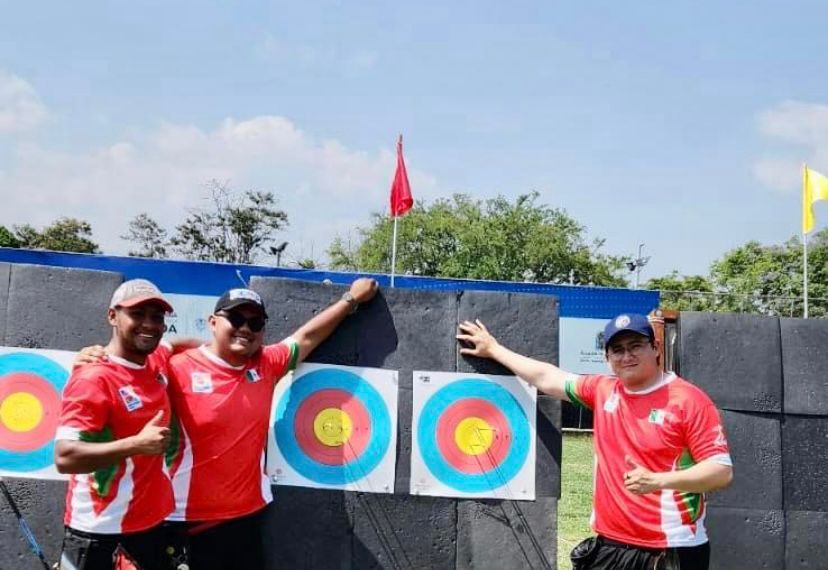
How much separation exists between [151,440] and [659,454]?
76.8 inches

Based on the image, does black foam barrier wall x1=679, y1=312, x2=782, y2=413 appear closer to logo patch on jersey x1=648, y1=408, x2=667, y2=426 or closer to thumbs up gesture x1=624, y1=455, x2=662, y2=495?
logo patch on jersey x1=648, y1=408, x2=667, y2=426

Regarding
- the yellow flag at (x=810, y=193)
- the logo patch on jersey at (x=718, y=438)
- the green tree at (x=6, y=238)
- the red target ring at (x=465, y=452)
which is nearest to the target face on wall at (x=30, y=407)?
the red target ring at (x=465, y=452)

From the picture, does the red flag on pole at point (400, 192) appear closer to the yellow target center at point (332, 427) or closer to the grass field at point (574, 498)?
the grass field at point (574, 498)

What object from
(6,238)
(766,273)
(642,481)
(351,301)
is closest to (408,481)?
(351,301)

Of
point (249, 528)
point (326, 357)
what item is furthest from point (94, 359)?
point (326, 357)

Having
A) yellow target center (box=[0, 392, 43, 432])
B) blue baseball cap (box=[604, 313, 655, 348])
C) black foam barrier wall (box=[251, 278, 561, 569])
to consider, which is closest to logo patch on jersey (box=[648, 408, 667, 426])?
blue baseball cap (box=[604, 313, 655, 348])

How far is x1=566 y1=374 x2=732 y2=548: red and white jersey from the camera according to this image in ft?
9.91

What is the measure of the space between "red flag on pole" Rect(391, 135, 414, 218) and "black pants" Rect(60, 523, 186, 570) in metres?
8.36

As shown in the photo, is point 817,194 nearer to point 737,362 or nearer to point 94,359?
point 737,362

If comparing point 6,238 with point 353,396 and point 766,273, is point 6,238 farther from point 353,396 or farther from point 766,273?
point 766,273

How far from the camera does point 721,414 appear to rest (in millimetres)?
4156

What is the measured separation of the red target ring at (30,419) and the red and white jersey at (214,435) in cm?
91

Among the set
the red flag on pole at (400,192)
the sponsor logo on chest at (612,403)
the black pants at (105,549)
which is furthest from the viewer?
the red flag on pole at (400,192)

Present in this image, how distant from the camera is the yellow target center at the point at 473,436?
12.7ft
